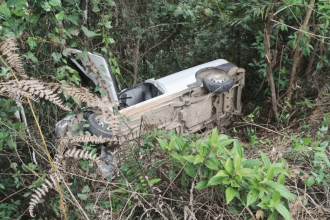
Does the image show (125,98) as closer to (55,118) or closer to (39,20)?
(55,118)

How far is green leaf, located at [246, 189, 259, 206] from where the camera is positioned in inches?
63.0

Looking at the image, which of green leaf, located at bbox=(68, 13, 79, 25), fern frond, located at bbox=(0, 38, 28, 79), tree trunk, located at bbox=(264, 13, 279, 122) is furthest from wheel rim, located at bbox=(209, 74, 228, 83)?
fern frond, located at bbox=(0, 38, 28, 79)

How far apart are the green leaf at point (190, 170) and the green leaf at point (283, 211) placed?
1.80 feet

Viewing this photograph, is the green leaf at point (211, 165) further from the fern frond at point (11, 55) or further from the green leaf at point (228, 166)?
the fern frond at point (11, 55)

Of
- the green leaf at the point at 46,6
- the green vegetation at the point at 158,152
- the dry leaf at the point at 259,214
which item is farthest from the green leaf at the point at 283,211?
the green leaf at the point at 46,6

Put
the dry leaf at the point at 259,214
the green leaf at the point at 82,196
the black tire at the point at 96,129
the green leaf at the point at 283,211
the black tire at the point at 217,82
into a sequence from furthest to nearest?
the black tire at the point at 217,82 → the black tire at the point at 96,129 → the green leaf at the point at 82,196 → the dry leaf at the point at 259,214 → the green leaf at the point at 283,211

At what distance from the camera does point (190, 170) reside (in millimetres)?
1830

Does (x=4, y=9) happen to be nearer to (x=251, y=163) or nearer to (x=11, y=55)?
(x=11, y=55)

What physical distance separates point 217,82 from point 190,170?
2.45m

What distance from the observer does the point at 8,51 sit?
1943mm

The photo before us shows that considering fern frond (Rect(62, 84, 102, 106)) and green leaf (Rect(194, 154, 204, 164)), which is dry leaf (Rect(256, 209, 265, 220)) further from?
fern frond (Rect(62, 84, 102, 106))

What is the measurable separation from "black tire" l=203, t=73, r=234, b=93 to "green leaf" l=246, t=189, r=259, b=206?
7.87 feet

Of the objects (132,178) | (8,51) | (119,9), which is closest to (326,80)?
(119,9)

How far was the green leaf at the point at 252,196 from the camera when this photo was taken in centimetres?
160
